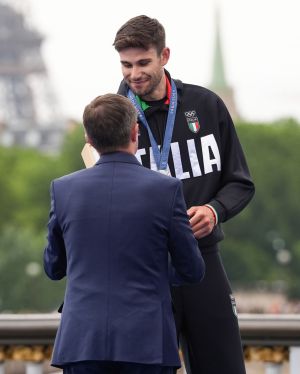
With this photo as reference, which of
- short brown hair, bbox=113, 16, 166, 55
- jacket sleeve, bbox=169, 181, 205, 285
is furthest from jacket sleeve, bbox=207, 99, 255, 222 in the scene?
jacket sleeve, bbox=169, 181, 205, 285

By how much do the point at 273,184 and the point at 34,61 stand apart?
57902 millimetres

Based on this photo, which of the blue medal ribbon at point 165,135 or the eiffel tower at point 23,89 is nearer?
the blue medal ribbon at point 165,135

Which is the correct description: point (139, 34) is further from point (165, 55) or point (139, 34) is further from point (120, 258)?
point (120, 258)

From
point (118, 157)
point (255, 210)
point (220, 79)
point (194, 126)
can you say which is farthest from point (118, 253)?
point (220, 79)

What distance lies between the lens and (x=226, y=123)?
5578 millimetres

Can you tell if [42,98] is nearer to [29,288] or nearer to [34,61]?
[34,61]

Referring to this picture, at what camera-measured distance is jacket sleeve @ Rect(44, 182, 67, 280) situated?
493 centimetres

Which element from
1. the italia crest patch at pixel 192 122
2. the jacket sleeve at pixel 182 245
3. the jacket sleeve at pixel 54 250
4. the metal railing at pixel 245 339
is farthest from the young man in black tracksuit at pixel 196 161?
the metal railing at pixel 245 339

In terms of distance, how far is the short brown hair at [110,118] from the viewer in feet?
15.6

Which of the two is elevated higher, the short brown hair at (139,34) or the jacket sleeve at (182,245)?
the short brown hair at (139,34)

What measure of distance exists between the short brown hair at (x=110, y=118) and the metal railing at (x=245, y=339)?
1.72 m

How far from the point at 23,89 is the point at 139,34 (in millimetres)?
135446

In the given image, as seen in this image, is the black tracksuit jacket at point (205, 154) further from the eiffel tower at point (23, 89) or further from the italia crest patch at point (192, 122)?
the eiffel tower at point (23, 89)

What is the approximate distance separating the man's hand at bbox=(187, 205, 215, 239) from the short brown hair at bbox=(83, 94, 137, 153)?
0.50m
